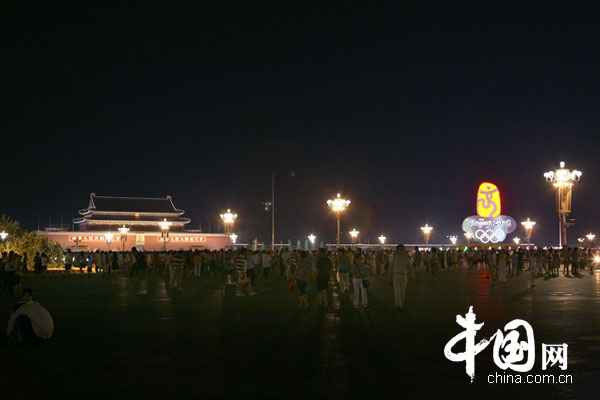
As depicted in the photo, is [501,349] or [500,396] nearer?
[500,396]

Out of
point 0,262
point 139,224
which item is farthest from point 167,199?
point 0,262

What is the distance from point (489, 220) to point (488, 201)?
2351mm

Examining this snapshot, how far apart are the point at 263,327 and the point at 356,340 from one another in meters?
2.19

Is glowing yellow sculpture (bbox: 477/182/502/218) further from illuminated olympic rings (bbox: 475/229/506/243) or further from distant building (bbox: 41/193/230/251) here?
distant building (bbox: 41/193/230/251)

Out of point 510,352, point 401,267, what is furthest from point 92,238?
point 510,352

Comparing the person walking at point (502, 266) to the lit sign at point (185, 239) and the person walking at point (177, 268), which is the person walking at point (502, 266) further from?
the lit sign at point (185, 239)

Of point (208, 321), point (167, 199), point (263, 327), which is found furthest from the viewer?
point (167, 199)

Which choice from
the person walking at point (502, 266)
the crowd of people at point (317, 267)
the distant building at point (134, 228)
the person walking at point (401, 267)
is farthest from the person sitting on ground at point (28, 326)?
the distant building at point (134, 228)

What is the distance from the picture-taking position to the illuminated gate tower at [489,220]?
2921 inches

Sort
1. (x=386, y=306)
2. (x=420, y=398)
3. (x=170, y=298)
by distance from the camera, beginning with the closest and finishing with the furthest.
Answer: (x=420, y=398) → (x=386, y=306) → (x=170, y=298)

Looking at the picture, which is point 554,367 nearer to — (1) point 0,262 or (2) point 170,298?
(2) point 170,298

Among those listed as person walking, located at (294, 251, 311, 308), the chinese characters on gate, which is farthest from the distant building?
the chinese characters on gate

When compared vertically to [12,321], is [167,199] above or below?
above

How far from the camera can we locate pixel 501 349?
8734 mm
